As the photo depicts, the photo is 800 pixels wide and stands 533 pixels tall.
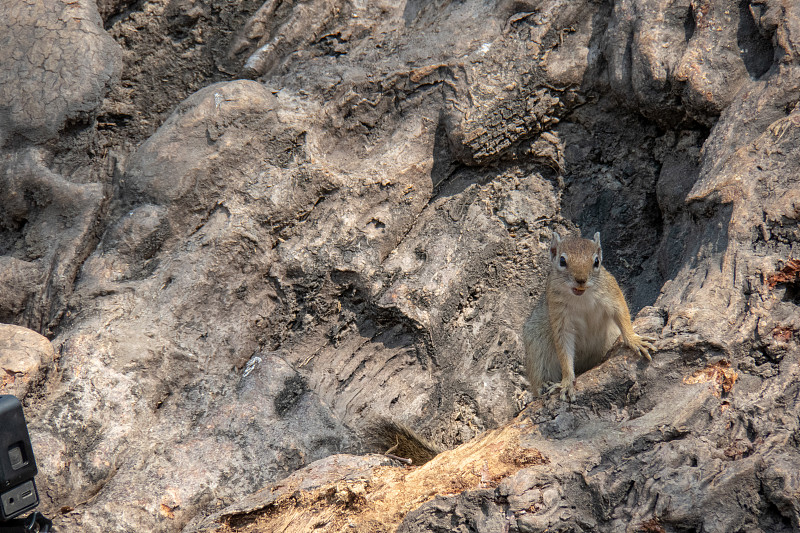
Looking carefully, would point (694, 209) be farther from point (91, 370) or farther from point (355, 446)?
point (91, 370)

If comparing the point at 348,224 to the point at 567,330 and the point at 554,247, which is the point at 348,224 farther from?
the point at 567,330

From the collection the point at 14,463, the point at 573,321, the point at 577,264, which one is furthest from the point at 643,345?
the point at 14,463

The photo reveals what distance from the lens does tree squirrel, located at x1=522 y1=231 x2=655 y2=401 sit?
11.7 ft

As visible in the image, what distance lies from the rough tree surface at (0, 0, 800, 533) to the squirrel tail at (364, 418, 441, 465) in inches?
3.3

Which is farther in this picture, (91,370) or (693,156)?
(693,156)

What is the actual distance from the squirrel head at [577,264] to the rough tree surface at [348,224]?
1.08 ft

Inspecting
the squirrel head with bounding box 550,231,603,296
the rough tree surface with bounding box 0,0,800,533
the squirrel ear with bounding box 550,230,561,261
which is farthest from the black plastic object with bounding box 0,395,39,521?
the squirrel ear with bounding box 550,230,561,261

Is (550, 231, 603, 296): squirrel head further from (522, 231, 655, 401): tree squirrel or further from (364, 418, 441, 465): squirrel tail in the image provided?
(364, 418, 441, 465): squirrel tail

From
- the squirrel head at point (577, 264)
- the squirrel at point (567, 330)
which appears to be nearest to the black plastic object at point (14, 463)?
the squirrel at point (567, 330)

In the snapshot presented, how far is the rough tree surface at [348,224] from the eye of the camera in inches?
138

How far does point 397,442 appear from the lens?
402cm

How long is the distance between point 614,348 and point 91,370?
2.83 m

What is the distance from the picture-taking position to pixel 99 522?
3539mm

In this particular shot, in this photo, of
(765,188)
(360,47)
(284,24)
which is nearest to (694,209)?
(765,188)
